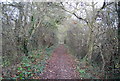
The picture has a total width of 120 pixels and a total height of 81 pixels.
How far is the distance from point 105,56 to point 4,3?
6.64m

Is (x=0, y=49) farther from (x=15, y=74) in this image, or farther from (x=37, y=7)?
(x=37, y=7)

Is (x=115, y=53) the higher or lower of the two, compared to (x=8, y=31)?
lower

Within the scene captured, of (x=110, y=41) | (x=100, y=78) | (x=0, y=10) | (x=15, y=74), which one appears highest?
(x=0, y=10)

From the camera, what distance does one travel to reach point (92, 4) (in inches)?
330

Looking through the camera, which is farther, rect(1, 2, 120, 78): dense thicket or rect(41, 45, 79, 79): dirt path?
rect(41, 45, 79, 79): dirt path

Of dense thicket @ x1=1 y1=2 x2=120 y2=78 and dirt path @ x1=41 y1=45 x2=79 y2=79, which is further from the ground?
dense thicket @ x1=1 y1=2 x2=120 y2=78

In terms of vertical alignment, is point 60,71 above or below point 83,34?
below

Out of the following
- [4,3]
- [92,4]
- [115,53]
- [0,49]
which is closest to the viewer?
[115,53]

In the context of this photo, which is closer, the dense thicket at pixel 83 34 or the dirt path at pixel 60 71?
the dense thicket at pixel 83 34

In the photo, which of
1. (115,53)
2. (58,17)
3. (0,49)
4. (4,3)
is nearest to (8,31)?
(0,49)

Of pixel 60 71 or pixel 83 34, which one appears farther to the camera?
pixel 83 34

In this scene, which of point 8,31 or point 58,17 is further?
point 58,17

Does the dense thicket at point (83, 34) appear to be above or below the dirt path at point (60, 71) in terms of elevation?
above

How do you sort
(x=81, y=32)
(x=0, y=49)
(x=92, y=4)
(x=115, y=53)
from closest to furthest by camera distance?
(x=115, y=53) → (x=0, y=49) → (x=92, y=4) → (x=81, y=32)
